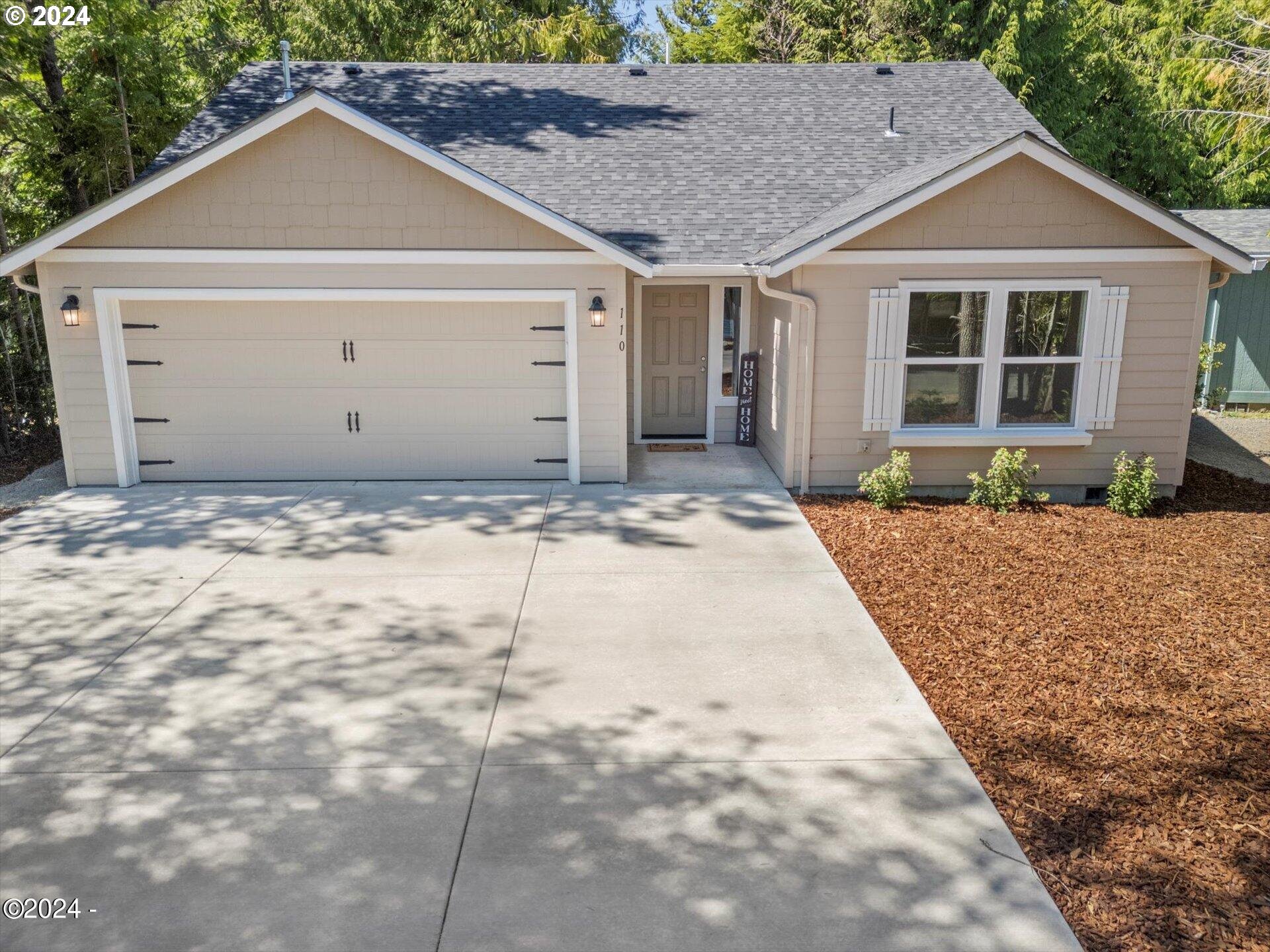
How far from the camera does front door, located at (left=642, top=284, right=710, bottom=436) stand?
1266cm

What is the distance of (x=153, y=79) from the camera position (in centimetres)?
1527

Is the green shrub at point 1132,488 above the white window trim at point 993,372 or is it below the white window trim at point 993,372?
below

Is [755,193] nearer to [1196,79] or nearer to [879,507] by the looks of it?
[879,507]

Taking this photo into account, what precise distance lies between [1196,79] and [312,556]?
48.0 ft

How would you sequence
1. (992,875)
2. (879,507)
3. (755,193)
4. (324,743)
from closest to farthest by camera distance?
(992,875), (324,743), (879,507), (755,193)

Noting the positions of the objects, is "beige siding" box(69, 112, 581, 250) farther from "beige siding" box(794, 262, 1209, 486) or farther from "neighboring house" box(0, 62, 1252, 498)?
"beige siding" box(794, 262, 1209, 486)

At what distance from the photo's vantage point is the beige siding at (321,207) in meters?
10.1

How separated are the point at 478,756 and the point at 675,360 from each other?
8231mm

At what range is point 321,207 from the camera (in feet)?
33.6

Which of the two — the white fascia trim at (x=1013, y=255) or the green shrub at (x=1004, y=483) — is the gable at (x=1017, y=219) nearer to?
the white fascia trim at (x=1013, y=255)

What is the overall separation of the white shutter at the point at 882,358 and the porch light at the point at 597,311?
2827mm

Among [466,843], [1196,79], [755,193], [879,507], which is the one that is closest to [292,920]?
[466,843]

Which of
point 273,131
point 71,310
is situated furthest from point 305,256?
point 71,310

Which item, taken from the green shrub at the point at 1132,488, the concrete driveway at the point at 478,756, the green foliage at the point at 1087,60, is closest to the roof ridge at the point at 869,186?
the concrete driveway at the point at 478,756
